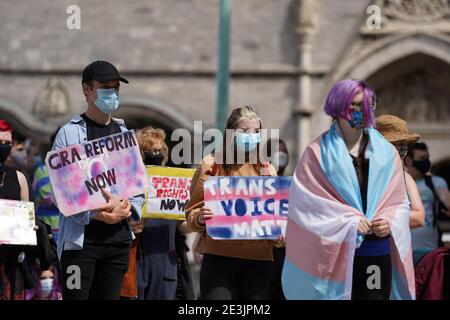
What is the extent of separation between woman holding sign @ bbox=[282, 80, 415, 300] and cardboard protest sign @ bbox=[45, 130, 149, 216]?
1197 millimetres

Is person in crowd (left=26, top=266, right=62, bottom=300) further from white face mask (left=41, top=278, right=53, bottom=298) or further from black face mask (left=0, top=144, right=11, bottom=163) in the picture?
black face mask (left=0, top=144, right=11, bottom=163)

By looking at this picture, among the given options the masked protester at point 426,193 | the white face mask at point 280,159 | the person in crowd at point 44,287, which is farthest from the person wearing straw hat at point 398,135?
the person in crowd at point 44,287

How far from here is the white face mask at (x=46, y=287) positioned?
9.07m

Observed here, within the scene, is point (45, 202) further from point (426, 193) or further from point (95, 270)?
point (95, 270)

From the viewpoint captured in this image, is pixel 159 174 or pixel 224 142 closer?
pixel 224 142

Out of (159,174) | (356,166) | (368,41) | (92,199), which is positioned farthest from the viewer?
(368,41)

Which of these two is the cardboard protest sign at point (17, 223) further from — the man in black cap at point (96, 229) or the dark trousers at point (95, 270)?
the dark trousers at point (95, 270)

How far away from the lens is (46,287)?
9.09m

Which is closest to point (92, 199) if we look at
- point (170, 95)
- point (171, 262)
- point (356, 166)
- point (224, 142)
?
point (224, 142)

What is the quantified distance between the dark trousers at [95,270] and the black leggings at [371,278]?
4.48 ft

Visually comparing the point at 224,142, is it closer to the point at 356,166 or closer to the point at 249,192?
the point at 249,192

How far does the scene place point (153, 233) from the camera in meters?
7.93

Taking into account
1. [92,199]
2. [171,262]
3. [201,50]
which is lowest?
[171,262]
